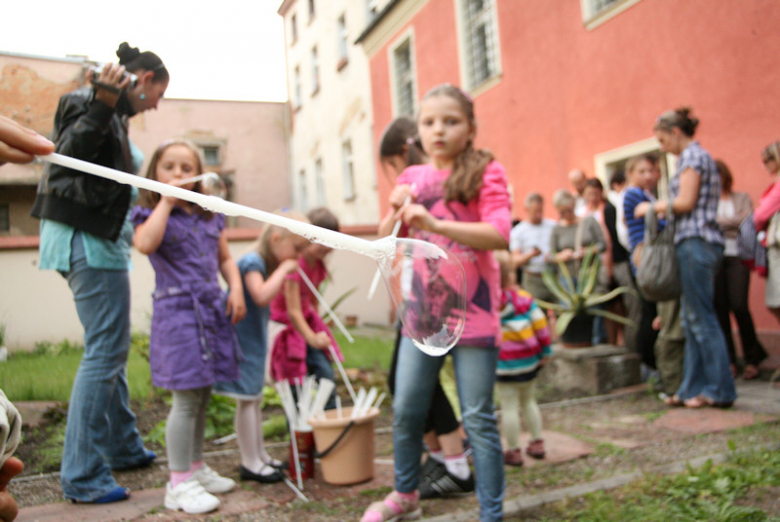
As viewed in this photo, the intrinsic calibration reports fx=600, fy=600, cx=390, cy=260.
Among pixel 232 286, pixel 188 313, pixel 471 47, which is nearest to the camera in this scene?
pixel 188 313

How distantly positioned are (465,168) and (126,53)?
120 centimetres

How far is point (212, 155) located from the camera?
314cm

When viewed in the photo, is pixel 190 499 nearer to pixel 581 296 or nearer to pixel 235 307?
pixel 235 307

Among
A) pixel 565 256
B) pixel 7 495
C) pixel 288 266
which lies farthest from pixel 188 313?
pixel 565 256

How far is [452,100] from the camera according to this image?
2.20 m

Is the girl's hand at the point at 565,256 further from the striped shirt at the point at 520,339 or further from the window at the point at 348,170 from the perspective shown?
the window at the point at 348,170

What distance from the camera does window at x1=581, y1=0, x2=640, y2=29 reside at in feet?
19.2

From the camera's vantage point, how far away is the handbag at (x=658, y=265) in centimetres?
380

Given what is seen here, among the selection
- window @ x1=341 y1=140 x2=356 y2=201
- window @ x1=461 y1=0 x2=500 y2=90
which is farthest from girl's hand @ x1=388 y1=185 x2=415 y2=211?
window @ x1=341 y1=140 x2=356 y2=201

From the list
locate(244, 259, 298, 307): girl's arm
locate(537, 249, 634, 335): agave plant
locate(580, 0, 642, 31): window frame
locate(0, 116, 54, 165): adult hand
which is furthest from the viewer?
locate(580, 0, 642, 31): window frame

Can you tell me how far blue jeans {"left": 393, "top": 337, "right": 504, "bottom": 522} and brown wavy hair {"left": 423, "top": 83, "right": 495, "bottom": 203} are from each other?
545mm

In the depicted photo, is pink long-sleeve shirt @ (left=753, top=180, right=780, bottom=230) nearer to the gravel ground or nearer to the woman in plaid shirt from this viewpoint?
the woman in plaid shirt

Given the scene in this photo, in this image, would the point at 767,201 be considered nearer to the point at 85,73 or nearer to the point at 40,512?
the point at 85,73

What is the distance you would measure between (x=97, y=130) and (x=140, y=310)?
1.89 metres
